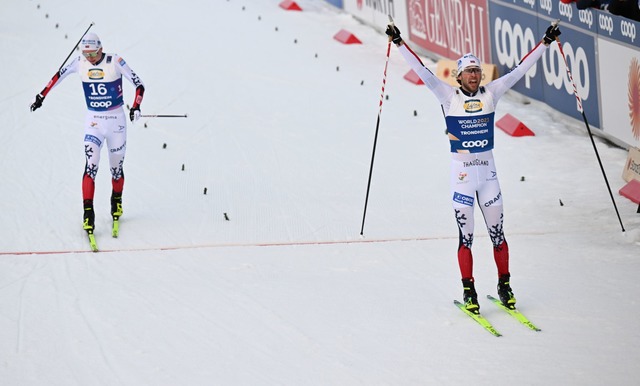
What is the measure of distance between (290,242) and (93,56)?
7.95ft

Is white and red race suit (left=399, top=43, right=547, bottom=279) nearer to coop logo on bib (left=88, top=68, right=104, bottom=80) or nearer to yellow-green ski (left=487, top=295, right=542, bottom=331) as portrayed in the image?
yellow-green ski (left=487, top=295, right=542, bottom=331)

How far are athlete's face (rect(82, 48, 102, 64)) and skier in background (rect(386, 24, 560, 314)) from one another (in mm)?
3475

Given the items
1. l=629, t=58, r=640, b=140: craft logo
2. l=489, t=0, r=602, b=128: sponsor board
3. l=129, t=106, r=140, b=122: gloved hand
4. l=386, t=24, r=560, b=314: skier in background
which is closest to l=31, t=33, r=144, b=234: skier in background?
l=129, t=106, r=140, b=122: gloved hand

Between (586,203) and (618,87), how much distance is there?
1.86 m

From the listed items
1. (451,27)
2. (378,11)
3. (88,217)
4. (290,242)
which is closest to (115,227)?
(88,217)

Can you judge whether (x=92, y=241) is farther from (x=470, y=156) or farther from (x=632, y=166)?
(x=632, y=166)

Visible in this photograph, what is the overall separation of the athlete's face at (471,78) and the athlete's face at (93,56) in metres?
3.88

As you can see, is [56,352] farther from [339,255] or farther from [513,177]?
[513,177]

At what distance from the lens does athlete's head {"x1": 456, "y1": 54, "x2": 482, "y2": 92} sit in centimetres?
849

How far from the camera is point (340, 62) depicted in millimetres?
18062

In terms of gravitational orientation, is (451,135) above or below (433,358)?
above

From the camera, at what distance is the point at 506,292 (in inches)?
339

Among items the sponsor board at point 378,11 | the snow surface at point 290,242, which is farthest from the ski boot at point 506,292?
the sponsor board at point 378,11

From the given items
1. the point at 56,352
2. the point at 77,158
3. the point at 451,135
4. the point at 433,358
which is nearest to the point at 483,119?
the point at 451,135
